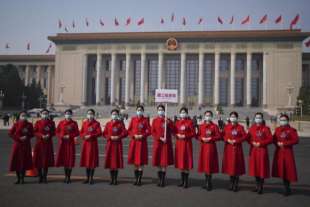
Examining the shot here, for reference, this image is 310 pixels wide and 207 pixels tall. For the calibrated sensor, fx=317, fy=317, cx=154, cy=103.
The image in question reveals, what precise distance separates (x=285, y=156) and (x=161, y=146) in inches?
119

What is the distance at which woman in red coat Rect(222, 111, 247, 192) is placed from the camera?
7703mm

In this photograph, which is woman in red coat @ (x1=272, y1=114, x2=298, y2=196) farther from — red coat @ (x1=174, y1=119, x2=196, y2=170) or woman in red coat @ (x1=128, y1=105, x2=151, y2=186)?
woman in red coat @ (x1=128, y1=105, x2=151, y2=186)

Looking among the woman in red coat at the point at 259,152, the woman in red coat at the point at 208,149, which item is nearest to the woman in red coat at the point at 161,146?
the woman in red coat at the point at 208,149

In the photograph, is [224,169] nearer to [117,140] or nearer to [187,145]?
[187,145]

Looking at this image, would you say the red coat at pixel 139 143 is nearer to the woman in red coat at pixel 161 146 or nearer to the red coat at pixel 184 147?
the woman in red coat at pixel 161 146

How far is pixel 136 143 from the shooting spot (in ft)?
27.2

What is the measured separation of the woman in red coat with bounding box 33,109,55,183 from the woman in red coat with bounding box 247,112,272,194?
202 inches

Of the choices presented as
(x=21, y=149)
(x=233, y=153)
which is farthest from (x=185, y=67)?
(x=21, y=149)

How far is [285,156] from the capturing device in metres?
7.54

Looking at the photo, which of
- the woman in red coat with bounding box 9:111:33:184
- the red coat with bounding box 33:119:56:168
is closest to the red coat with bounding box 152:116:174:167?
the red coat with bounding box 33:119:56:168

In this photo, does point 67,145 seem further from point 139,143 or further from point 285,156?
point 285,156

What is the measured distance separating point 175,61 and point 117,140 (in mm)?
62875

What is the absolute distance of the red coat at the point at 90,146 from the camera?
810 cm

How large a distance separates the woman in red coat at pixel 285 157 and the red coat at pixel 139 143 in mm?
3211
